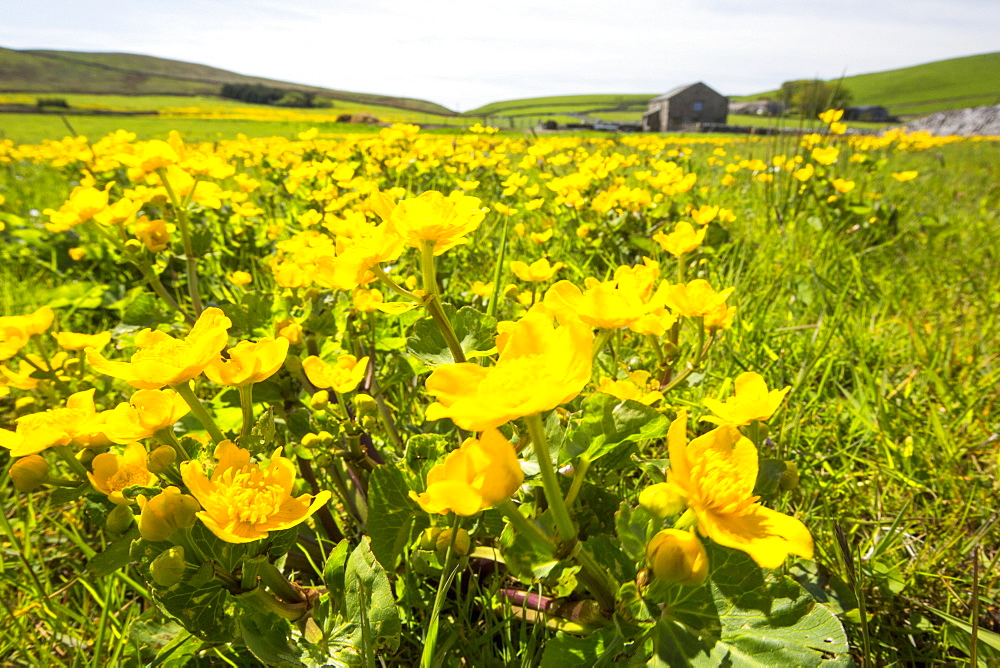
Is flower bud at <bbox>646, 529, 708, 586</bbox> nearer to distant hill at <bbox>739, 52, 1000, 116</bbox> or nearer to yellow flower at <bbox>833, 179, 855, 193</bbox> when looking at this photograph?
yellow flower at <bbox>833, 179, 855, 193</bbox>

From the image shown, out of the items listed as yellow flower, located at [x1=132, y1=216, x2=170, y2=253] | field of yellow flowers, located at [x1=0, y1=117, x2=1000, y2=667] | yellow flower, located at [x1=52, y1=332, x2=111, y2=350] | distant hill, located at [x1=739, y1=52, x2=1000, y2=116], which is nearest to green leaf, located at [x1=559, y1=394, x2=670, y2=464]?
field of yellow flowers, located at [x1=0, y1=117, x2=1000, y2=667]

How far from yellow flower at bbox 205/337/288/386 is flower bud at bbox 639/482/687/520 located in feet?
2.36

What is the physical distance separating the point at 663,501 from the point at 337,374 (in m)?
0.92

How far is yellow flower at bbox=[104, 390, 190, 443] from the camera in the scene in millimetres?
978

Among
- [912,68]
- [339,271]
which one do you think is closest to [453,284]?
[339,271]

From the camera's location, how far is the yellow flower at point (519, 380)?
0.68 m

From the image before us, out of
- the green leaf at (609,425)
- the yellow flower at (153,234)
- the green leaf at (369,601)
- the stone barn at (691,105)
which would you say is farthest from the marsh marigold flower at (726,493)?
the stone barn at (691,105)

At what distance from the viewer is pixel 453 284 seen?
3.06 metres

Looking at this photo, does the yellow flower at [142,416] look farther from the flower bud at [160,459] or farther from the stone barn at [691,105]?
the stone barn at [691,105]

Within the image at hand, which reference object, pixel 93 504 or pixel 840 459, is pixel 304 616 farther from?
pixel 840 459

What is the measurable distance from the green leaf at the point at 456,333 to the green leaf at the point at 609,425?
29 cm

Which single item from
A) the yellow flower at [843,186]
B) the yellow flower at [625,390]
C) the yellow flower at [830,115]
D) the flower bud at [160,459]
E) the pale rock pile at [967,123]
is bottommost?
the yellow flower at [625,390]

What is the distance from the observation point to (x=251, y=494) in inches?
35.1

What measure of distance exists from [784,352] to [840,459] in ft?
1.90
